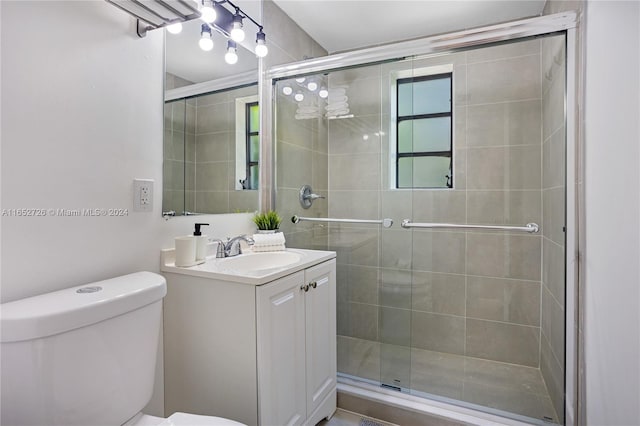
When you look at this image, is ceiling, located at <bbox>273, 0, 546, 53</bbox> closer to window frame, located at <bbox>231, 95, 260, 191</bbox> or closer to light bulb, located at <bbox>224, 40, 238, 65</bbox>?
light bulb, located at <bbox>224, 40, 238, 65</bbox>

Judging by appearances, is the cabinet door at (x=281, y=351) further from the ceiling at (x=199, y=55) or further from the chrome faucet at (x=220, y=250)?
the ceiling at (x=199, y=55)

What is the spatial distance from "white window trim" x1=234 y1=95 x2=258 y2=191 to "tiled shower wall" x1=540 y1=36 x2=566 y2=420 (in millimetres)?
1613

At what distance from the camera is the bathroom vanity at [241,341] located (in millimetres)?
1180

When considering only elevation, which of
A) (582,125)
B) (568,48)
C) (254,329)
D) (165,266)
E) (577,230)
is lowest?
(254,329)

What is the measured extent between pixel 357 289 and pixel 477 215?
37.6 inches

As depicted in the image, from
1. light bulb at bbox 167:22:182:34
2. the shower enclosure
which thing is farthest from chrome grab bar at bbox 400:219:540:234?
light bulb at bbox 167:22:182:34

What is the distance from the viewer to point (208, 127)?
63.1 inches

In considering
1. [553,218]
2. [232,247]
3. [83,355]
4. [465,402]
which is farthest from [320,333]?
[553,218]

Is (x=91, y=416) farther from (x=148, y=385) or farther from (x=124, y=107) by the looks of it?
(x=124, y=107)

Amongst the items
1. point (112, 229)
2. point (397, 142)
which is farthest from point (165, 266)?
point (397, 142)

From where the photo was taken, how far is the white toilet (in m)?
0.78

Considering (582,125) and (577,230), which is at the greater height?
(582,125)

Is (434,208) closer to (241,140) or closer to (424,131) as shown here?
(424,131)

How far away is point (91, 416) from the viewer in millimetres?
881
